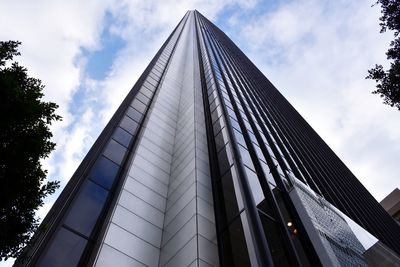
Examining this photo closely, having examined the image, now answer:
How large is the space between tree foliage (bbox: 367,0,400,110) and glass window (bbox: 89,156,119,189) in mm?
9933

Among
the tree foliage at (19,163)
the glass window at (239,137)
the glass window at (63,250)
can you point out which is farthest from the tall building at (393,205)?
the tree foliage at (19,163)

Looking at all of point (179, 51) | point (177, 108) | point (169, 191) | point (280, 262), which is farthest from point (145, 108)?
point (179, 51)

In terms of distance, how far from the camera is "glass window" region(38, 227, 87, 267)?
29.2 ft

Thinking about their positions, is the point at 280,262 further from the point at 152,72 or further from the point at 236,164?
the point at 152,72

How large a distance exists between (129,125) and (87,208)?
737 centimetres

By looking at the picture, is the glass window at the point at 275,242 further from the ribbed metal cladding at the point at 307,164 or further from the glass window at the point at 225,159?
the ribbed metal cladding at the point at 307,164

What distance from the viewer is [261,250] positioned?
8.59 meters

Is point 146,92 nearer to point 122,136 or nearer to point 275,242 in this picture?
point 122,136

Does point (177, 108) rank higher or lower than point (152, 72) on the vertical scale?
lower

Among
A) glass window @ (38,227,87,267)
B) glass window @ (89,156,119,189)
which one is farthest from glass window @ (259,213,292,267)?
glass window @ (89,156,119,189)

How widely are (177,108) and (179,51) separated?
2502cm

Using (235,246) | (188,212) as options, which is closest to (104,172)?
(188,212)

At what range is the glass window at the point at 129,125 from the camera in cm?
1769

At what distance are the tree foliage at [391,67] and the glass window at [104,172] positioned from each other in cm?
993
